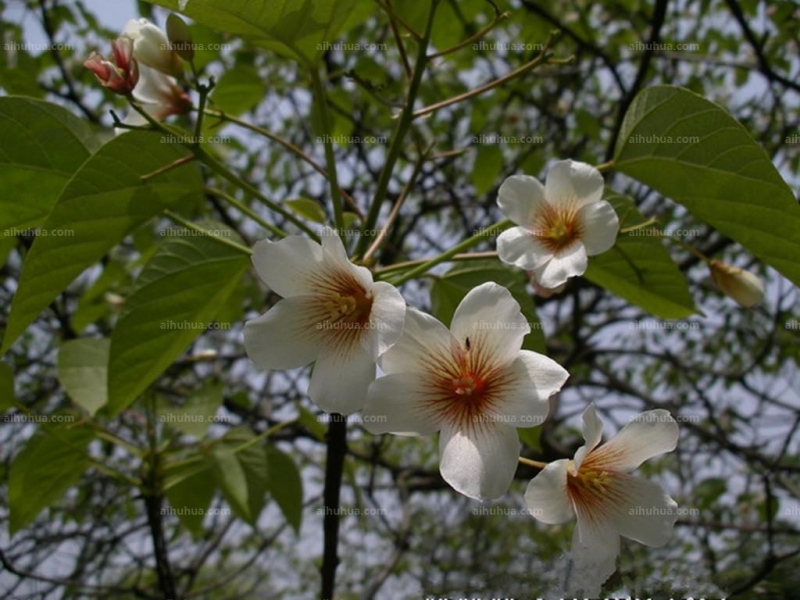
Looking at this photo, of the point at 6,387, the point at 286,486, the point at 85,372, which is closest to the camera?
the point at 6,387

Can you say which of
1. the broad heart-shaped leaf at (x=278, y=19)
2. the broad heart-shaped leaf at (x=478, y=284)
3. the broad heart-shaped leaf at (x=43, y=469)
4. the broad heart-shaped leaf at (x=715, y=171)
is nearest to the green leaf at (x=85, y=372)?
the broad heart-shaped leaf at (x=43, y=469)

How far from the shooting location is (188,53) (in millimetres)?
1238

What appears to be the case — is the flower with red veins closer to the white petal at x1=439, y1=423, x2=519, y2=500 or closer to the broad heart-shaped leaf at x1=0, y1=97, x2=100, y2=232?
the broad heart-shaped leaf at x1=0, y1=97, x2=100, y2=232

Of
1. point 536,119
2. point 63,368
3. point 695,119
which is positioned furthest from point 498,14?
point 536,119

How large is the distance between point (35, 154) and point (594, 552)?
1116mm

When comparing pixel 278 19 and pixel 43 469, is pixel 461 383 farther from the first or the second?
pixel 43 469

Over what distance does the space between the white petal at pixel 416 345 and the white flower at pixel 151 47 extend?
73 centimetres

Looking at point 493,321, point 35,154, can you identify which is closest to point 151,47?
point 35,154

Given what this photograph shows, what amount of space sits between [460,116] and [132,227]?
315 cm

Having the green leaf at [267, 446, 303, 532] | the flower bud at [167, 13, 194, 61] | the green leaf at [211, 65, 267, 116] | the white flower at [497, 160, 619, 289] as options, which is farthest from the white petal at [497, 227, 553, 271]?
the green leaf at [211, 65, 267, 116]

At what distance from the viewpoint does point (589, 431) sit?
933 mm

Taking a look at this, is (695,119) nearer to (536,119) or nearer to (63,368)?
(63,368)

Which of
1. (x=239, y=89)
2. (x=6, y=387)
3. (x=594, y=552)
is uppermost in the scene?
(x=239, y=89)

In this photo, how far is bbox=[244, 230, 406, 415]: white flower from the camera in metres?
0.91
